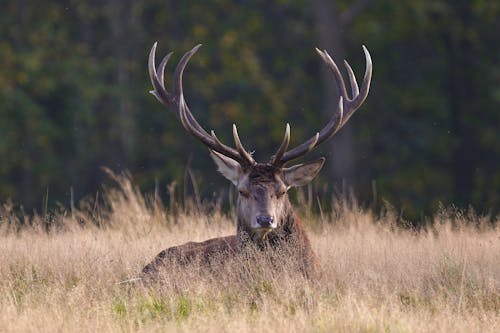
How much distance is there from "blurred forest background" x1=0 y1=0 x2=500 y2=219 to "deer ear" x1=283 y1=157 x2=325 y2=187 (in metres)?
14.1

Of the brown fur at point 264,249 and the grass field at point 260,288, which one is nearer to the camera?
the grass field at point 260,288

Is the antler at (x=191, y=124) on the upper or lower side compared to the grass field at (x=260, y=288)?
upper

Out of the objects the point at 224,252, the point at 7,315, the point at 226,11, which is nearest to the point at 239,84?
the point at 226,11

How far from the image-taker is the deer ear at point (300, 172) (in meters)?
8.83

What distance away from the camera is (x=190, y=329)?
7098 mm

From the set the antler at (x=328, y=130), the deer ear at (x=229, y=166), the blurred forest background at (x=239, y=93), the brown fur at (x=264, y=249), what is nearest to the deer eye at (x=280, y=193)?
the brown fur at (x=264, y=249)

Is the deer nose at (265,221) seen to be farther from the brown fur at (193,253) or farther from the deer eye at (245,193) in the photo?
the brown fur at (193,253)

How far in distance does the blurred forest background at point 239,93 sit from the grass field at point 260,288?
13007 mm

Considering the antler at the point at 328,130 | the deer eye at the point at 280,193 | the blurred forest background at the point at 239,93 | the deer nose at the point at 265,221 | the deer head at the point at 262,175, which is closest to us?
the deer nose at the point at 265,221

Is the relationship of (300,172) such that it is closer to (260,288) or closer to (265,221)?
(265,221)

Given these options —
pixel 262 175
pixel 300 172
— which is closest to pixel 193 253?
pixel 262 175

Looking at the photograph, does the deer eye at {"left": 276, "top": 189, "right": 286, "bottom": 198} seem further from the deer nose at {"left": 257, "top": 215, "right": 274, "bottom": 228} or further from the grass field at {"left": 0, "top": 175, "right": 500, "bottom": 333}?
the grass field at {"left": 0, "top": 175, "right": 500, "bottom": 333}

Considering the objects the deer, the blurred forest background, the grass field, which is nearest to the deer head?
the deer

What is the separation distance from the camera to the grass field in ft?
23.6
